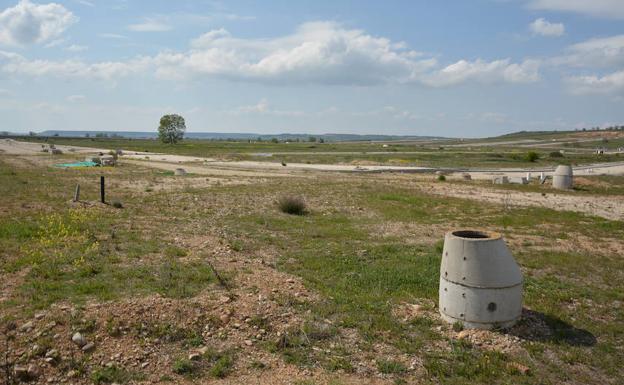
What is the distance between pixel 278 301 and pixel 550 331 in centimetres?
416

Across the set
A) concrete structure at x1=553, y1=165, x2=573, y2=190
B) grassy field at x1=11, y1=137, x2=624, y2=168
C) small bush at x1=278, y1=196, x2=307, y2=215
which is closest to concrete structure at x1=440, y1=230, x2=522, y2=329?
small bush at x1=278, y1=196, x2=307, y2=215

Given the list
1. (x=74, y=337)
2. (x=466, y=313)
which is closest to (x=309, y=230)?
(x=466, y=313)

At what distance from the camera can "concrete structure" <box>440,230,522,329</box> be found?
22.4 feet

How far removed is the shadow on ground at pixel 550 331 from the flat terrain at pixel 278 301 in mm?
32

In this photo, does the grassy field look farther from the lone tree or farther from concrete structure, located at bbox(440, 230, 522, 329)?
concrete structure, located at bbox(440, 230, 522, 329)

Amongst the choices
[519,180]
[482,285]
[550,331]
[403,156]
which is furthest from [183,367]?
[403,156]

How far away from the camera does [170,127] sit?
118 m

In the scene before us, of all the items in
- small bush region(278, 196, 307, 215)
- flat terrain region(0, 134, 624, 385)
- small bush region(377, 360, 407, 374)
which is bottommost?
small bush region(377, 360, 407, 374)

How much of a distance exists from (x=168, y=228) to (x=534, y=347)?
397 inches

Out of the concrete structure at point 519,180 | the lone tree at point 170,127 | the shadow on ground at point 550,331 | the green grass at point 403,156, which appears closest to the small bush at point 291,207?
the shadow on ground at point 550,331

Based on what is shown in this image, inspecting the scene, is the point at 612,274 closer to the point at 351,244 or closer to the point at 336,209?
the point at 351,244

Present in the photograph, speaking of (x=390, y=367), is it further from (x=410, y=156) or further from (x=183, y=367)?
(x=410, y=156)

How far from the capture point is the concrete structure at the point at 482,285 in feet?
22.4

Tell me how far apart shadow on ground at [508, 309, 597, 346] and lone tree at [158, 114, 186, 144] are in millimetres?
117068
